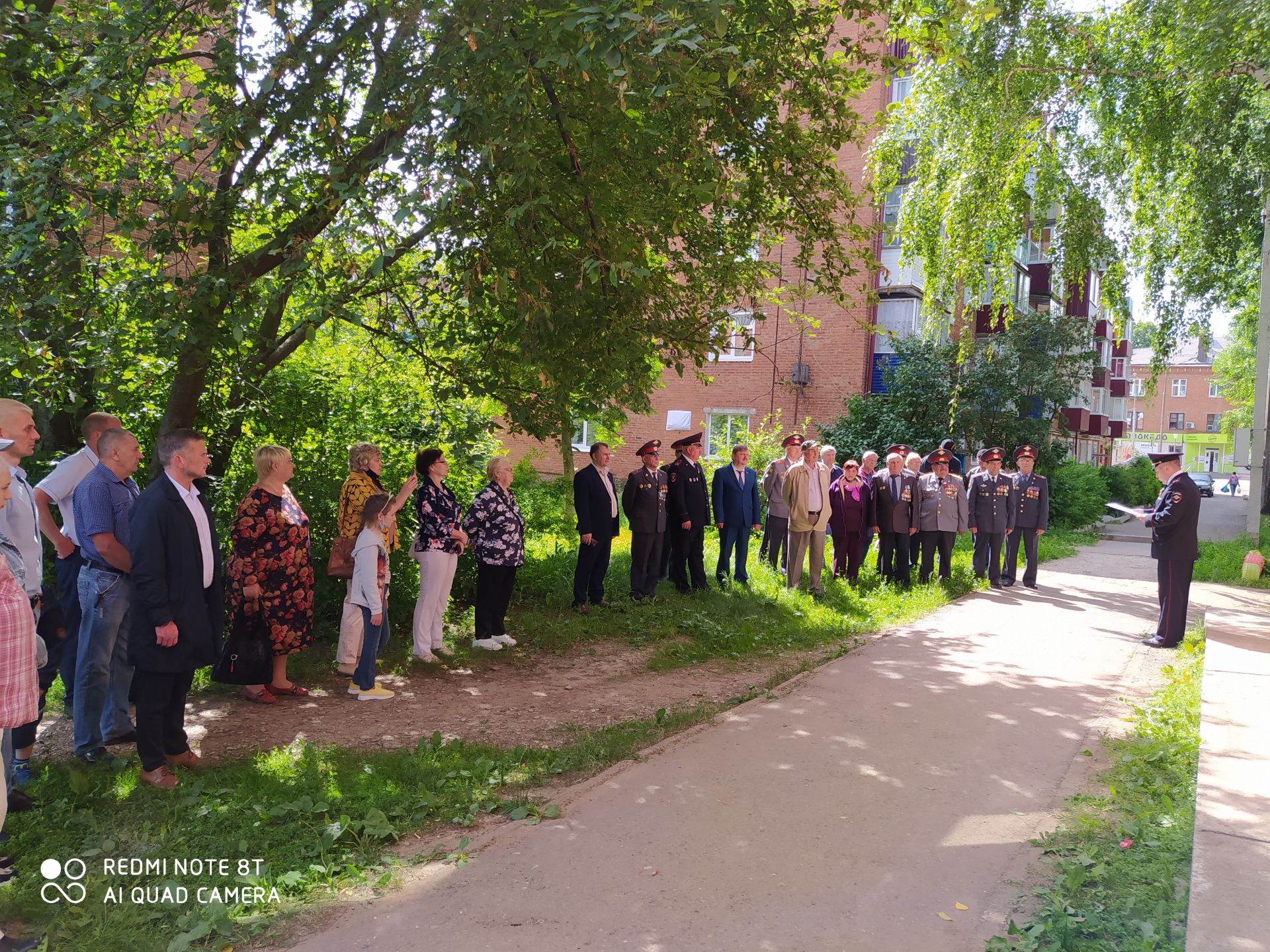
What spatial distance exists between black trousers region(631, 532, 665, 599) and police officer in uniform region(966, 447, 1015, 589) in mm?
4976

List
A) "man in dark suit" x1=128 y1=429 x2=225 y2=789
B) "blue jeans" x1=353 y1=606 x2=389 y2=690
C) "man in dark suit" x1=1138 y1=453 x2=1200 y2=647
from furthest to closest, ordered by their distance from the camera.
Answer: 1. "man in dark suit" x1=1138 y1=453 x2=1200 y2=647
2. "blue jeans" x1=353 y1=606 x2=389 y2=690
3. "man in dark suit" x1=128 y1=429 x2=225 y2=789

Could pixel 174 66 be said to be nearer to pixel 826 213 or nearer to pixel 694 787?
pixel 826 213

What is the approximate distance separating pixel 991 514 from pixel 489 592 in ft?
25.4

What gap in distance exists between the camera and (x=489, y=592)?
8844 mm

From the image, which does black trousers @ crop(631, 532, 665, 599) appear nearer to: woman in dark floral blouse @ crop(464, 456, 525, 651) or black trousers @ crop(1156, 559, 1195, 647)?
woman in dark floral blouse @ crop(464, 456, 525, 651)

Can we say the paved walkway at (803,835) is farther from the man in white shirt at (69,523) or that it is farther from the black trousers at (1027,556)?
the black trousers at (1027,556)

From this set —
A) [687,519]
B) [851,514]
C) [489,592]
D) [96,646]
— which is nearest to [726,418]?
[851,514]

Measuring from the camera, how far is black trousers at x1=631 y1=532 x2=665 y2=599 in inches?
436

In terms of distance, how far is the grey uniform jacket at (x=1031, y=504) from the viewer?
43.4 ft

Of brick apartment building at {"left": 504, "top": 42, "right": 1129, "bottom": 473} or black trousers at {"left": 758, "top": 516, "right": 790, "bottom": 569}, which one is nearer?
black trousers at {"left": 758, "top": 516, "right": 790, "bottom": 569}

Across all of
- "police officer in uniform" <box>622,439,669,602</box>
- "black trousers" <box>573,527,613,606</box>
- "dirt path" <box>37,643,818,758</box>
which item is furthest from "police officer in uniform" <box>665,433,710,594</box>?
"dirt path" <box>37,643,818,758</box>

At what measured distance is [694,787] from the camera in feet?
16.8

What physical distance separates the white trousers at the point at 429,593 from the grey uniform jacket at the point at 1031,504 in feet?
28.5

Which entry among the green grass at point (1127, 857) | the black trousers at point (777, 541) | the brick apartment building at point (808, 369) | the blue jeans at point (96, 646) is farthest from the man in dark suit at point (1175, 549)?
the brick apartment building at point (808, 369)
